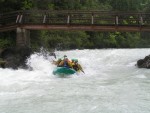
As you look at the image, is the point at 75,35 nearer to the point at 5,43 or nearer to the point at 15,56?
the point at 5,43

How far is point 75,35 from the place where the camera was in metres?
50.3

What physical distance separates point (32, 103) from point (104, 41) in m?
44.1

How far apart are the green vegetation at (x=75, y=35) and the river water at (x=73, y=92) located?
634 cm

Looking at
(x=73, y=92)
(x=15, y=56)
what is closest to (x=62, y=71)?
(x=15, y=56)

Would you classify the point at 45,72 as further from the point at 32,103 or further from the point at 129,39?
the point at 129,39

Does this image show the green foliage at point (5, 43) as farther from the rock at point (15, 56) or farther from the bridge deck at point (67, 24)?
the rock at point (15, 56)

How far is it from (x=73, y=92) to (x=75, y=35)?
35.7 meters

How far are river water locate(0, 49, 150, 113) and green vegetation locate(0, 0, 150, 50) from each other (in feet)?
20.8

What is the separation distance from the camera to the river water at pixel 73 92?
1238 centimetres

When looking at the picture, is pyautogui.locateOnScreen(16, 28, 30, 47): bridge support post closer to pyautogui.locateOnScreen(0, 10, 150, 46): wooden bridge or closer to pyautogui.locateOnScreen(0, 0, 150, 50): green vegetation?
pyautogui.locateOnScreen(0, 10, 150, 46): wooden bridge

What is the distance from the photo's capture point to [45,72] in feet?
68.2

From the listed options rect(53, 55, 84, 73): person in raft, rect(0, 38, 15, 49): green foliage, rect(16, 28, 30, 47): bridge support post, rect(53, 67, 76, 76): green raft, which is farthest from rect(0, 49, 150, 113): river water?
rect(0, 38, 15, 49): green foliage

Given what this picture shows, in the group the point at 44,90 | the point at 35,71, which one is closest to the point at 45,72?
the point at 35,71

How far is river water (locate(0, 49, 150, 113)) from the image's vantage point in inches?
487
